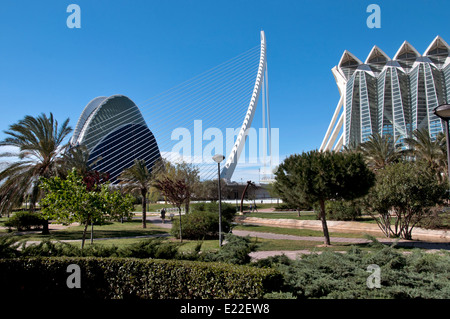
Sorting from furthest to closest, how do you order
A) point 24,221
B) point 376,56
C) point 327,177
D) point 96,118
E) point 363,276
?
point 376,56
point 96,118
point 24,221
point 327,177
point 363,276

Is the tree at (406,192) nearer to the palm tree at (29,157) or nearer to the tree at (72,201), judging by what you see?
the tree at (72,201)

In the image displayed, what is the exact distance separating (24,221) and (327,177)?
58.2ft

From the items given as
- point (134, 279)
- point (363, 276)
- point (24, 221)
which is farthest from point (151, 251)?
point (24, 221)

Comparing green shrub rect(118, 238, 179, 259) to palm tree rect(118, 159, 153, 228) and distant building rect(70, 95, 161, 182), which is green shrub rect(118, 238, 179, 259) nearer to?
palm tree rect(118, 159, 153, 228)

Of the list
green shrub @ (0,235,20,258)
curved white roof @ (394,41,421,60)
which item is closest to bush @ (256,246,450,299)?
green shrub @ (0,235,20,258)

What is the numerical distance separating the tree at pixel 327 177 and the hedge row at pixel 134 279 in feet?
28.6

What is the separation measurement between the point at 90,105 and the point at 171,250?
86.3 m

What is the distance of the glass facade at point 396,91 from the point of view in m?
71.8

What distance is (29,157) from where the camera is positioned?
19.2 metres

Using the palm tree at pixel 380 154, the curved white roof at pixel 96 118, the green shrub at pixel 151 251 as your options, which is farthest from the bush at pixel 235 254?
the curved white roof at pixel 96 118

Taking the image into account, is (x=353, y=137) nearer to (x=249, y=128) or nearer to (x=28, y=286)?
(x=249, y=128)

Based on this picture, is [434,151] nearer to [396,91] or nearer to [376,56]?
[396,91]

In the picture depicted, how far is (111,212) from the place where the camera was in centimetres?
1049

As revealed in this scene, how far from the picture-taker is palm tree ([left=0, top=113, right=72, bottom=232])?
18156 mm
